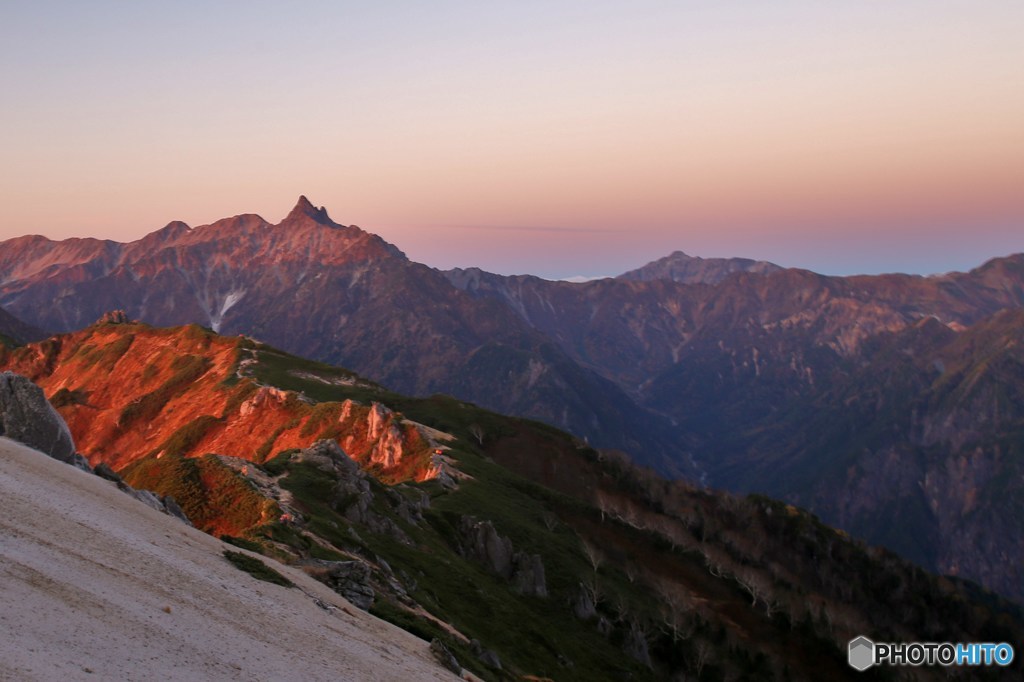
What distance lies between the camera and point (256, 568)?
47031 millimetres

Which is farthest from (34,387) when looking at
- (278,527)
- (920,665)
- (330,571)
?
(920,665)

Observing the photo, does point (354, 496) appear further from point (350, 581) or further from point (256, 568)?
point (256, 568)

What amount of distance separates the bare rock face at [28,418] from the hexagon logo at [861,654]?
107 meters

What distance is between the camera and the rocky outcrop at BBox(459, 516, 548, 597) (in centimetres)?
9831

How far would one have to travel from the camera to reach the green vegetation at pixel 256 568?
46.3 m

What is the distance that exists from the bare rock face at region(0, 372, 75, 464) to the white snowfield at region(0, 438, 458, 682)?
4484 mm

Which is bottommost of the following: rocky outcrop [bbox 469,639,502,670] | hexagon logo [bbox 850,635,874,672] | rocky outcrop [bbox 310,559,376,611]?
hexagon logo [bbox 850,635,874,672]

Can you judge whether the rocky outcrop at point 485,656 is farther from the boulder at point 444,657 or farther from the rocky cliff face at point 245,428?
the rocky cliff face at point 245,428

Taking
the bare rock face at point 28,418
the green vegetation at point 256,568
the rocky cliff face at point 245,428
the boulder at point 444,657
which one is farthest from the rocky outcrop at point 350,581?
the rocky cliff face at point 245,428

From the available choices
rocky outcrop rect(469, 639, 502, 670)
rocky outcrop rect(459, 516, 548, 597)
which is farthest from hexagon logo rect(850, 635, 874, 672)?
rocky outcrop rect(469, 639, 502, 670)

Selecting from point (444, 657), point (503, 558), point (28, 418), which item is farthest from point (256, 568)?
point (503, 558)

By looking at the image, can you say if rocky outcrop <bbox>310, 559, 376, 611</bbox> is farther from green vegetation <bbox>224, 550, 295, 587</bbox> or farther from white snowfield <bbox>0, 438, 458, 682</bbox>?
green vegetation <bbox>224, 550, 295, 587</bbox>

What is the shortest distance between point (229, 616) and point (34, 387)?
2917 cm

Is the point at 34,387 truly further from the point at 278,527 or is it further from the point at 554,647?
the point at 554,647
